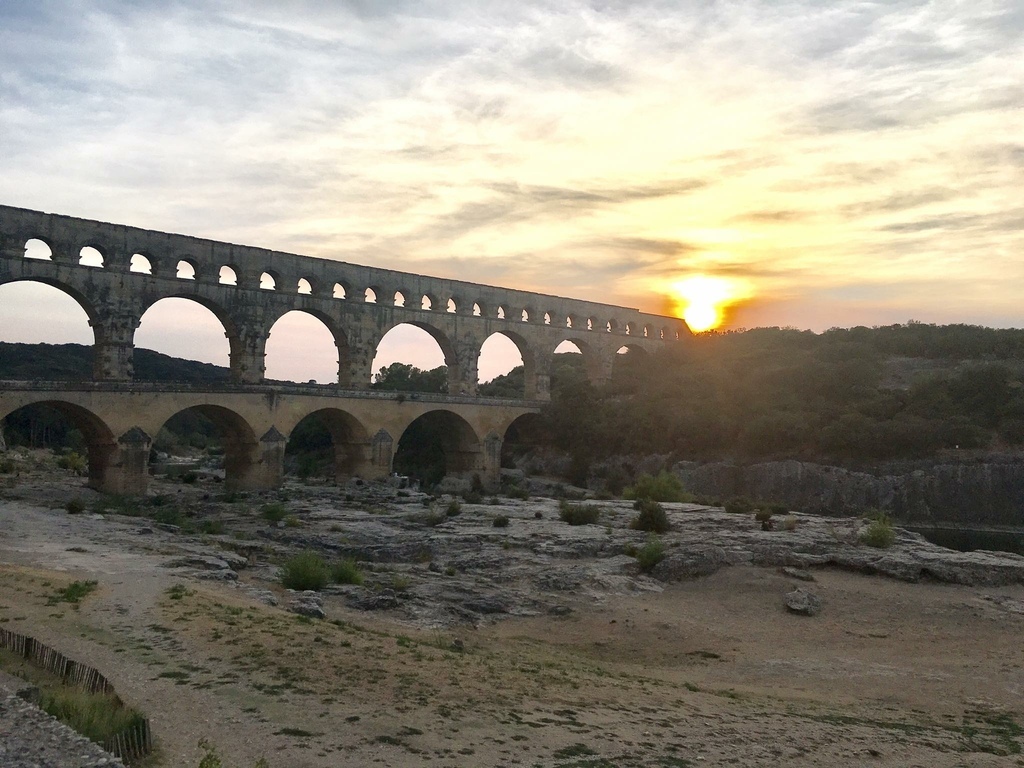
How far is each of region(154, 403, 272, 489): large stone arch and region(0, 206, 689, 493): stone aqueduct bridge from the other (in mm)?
58

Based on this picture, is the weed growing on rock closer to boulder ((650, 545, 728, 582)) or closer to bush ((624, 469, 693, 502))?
boulder ((650, 545, 728, 582))

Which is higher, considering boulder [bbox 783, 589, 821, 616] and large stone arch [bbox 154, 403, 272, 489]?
large stone arch [bbox 154, 403, 272, 489]

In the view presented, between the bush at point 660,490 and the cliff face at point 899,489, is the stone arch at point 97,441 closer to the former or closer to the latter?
the bush at point 660,490

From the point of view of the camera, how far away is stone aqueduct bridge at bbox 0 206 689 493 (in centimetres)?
3145

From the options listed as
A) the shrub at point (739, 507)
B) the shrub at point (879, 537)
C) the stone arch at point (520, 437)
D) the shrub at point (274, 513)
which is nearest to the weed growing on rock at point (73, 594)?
the shrub at point (274, 513)

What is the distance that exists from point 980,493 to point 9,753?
127 feet

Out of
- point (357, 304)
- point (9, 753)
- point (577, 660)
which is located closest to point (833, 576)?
point (577, 660)

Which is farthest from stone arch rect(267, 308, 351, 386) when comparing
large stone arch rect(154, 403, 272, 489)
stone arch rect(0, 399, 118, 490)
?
stone arch rect(0, 399, 118, 490)

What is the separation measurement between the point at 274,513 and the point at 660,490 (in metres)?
14.5

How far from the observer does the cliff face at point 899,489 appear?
36.8 meters

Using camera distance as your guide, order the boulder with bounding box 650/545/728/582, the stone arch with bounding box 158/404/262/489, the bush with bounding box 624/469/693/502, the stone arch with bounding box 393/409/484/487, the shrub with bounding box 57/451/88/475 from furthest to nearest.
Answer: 1. the stone arch with bounding box 393/409/484/487
2. the shrub with bounding box 57/451/88/475
3. the stone arch with bounding box 158/404/262/489
4. the bush with bounding box 624/469/693/502
5. the boulder with bounding box 650/545/728/582

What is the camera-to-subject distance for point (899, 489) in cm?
3856

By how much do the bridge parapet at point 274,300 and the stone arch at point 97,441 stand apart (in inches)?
101

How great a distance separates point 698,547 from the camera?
68.9ft
